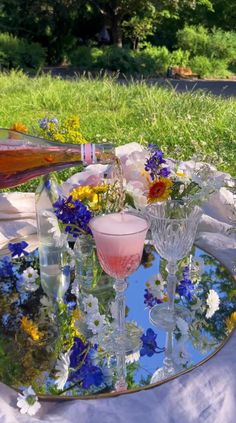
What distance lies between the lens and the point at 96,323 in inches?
54.9

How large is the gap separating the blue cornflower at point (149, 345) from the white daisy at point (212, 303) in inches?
7.5

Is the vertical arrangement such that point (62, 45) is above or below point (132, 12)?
below

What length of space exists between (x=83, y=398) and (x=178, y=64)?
1466 centimetres

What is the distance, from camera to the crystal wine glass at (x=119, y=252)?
4.02ft

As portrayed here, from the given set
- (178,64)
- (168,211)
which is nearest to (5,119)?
(168,211)

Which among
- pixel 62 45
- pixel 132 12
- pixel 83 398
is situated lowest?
pixel 62 45

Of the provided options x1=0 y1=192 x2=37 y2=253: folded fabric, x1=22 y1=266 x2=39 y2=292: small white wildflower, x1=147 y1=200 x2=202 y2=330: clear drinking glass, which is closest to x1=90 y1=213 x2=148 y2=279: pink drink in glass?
x1=147 y1=200 x2=202 y2=330: clear drinking glass

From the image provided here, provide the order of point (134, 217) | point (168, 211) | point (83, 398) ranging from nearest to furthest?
point (83, 398), point (134, 217), point (168, 211)

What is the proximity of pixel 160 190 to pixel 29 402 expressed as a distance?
628 millimetres

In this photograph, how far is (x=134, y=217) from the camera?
4.26 ft

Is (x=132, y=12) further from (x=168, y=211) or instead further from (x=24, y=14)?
(x=168, y=211)

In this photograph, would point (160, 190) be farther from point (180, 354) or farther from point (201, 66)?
point (201, 66)

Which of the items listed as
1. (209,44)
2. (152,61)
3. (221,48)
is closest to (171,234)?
(152,61)

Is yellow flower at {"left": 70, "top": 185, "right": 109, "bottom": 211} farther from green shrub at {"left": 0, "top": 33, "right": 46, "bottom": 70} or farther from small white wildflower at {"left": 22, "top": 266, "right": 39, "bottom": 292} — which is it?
green shrub at {"left": 0, "top": 33, "right": 46, "bottom": 70}
